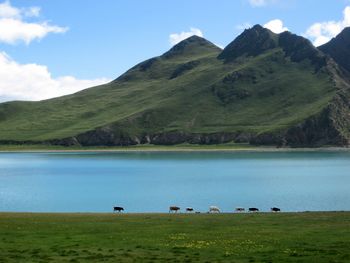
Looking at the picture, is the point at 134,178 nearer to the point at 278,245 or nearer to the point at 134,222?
the point at 134,222

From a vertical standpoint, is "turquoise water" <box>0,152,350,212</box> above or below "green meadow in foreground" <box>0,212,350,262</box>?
below

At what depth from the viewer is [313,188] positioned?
10312 cm

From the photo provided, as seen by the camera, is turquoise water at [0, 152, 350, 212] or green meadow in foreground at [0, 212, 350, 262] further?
turquoise water at [0, 152, 350, 212]

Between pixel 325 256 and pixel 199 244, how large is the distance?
28.2 ft

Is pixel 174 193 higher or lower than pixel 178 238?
lower

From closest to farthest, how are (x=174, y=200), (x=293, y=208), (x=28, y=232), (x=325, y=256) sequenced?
1. (x=325, y=256)
2. (x=28, y=232)
3. (x=293, y=208)
4. (x=174, y=200)

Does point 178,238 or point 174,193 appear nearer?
point 178,238


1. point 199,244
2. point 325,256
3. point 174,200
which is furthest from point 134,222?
point 174,200

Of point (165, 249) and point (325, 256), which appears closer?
point (325, 256)

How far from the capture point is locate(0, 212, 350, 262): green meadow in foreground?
31.6m

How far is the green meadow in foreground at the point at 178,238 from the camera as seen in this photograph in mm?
31594

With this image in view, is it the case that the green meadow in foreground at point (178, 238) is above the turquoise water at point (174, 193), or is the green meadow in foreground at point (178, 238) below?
above

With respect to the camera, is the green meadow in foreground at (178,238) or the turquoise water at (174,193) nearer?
the green meadow in foreground at (178,238)

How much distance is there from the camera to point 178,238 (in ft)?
128
